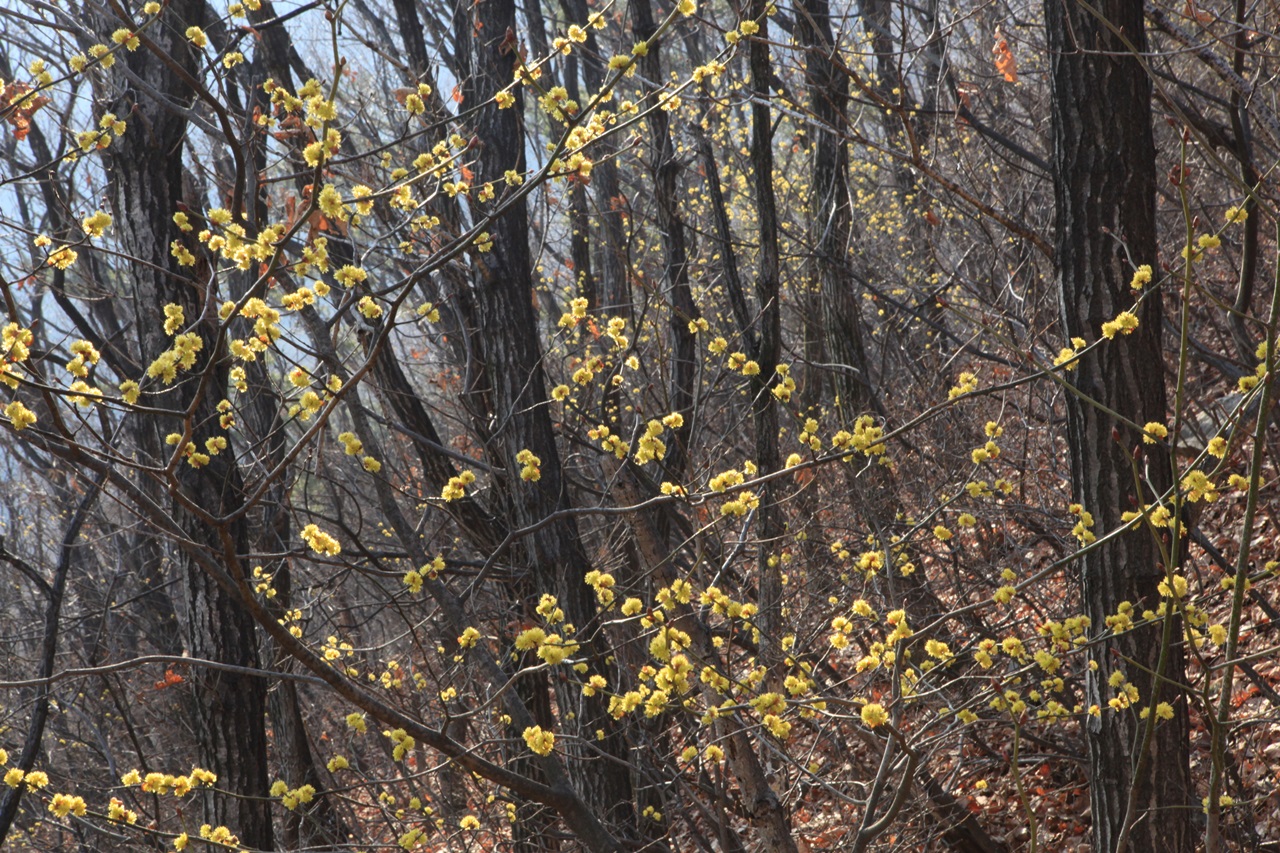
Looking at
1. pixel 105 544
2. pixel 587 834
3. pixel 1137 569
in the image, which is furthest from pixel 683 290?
pixel 105 544

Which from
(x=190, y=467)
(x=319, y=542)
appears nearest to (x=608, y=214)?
(x=190, y=467)

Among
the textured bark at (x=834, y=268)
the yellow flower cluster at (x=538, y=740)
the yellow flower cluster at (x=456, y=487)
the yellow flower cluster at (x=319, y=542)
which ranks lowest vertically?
the yellow flower cluster at (x=538, y=740)

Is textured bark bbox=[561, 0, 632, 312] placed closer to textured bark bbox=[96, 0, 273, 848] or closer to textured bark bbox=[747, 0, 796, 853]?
textured bark bbox=[747, 0, 796, 853]

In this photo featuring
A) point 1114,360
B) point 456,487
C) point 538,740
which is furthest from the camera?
point 1114,360

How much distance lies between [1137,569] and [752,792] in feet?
5.15

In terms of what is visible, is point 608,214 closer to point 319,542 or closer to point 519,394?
point 519,394

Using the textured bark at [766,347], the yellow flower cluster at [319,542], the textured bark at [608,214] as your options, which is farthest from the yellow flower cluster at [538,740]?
the textured bark at [608,214]

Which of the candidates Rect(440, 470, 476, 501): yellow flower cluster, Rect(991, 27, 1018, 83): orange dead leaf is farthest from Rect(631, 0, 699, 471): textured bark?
Rect(440, 470, 476, 501): yellow flower cluster

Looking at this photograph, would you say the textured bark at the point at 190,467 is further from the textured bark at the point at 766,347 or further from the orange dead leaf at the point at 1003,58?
the orange dead leaf at the point at 1003,58

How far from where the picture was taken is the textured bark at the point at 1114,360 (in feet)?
11.6

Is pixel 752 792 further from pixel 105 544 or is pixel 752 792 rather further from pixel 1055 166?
pixel 105 544

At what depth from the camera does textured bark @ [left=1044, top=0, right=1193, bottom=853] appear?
11.6 feet

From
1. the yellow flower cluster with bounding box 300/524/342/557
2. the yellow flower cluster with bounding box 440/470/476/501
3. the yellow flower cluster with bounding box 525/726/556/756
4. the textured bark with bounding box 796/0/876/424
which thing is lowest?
the yellow flower cluster with bounding box 525/726/556/756

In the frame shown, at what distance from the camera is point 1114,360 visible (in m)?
3.55
